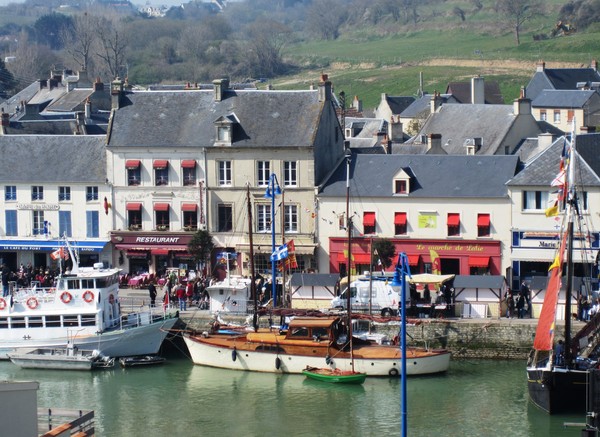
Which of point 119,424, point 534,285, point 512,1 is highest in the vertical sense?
point 512,1

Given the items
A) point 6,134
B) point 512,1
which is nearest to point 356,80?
point 512,1

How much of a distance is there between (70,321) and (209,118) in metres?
11.9

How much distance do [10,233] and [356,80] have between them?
74.4m

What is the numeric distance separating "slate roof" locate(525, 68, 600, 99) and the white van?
4118 centimetres

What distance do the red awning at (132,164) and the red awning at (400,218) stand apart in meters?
9.92

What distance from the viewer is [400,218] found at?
51094 millimetres

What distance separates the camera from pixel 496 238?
49969 mm

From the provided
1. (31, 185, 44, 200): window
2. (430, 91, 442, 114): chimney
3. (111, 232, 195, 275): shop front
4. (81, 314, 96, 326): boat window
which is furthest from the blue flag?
(430, 91, 442, 114): chimney

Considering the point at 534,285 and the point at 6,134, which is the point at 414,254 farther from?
the point at 6,134

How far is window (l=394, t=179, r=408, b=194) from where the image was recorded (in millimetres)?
51156

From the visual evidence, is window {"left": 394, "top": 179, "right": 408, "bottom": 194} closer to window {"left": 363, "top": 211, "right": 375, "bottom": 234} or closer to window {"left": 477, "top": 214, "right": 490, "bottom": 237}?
window {"left": 363, "top": 211, "right": 375, "bottom": 234}

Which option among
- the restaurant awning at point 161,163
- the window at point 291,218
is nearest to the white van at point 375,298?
the window at point 291,218

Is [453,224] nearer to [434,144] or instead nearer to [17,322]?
[434,144]

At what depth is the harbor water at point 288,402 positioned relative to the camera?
37.9 m
